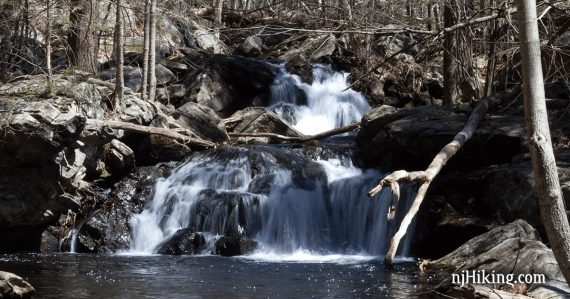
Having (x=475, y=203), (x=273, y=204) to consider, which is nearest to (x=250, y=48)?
(x=273, y=204)

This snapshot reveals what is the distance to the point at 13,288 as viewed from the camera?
21.8 feet

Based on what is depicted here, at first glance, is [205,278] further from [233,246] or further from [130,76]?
[130,76]

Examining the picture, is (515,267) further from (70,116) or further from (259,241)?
(70,116)

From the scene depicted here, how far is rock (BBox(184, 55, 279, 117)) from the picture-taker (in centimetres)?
1930

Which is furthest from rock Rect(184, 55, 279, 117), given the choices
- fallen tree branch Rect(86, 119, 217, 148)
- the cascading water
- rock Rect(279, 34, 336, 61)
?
the cascading water

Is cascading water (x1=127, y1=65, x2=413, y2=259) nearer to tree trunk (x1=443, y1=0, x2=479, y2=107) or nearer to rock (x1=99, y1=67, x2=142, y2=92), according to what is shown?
tree trunk (x1=443, y1=0, x2=479, y2=107)

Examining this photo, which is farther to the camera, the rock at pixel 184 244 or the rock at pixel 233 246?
the rock at pixel 184 244

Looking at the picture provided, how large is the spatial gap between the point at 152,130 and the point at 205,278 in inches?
245

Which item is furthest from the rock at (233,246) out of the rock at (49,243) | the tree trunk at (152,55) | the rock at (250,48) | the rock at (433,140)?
the rock at (250,48)

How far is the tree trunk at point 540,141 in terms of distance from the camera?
416cm

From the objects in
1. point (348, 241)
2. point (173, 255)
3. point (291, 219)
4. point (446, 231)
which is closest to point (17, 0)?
point (173, 255)

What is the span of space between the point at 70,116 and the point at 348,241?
5333 millimetres

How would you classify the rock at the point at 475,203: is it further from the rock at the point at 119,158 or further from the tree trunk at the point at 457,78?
the rock at the point at 119,158

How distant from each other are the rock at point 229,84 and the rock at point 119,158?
5.14 metres
